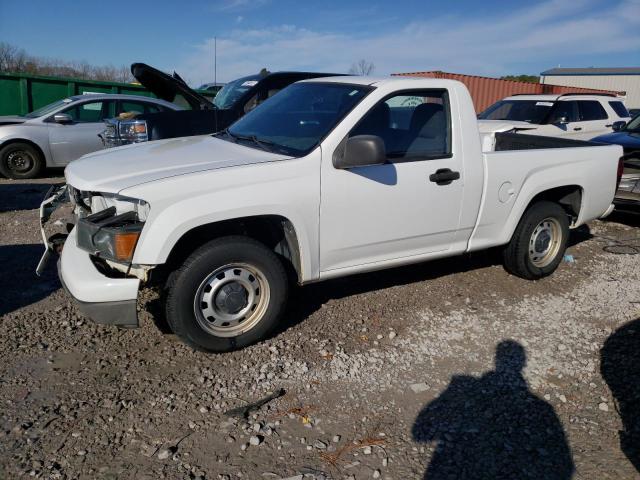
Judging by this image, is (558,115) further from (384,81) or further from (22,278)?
(22,278)

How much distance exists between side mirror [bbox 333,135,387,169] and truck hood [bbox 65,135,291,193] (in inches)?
17.1

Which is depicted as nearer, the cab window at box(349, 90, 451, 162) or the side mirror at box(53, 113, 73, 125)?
the cab window at box(349, 90, 451, 162)

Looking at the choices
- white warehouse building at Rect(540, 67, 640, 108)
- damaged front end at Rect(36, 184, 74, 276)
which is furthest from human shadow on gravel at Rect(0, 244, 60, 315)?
white warehouse building at Rect(540, 67, 640, 108)

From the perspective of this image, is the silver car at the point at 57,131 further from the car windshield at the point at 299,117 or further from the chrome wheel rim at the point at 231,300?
the chrome wheel rim at the point at 231,300

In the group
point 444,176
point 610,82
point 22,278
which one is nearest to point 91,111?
point 22,278

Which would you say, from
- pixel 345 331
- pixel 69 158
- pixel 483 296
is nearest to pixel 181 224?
pixel 345 331

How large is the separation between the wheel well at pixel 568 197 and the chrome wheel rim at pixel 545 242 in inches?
10.1

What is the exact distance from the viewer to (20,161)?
9.86m

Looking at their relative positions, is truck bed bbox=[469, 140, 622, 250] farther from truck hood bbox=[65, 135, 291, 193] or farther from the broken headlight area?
the broken headlight area

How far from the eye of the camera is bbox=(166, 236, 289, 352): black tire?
345 centimetres

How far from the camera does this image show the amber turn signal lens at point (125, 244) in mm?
3178

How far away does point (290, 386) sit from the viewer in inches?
136

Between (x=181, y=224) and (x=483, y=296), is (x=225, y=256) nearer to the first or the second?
(x=181, y=224)

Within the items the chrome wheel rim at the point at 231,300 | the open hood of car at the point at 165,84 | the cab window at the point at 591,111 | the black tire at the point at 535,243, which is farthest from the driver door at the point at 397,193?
the cab window at the point at 591,111
